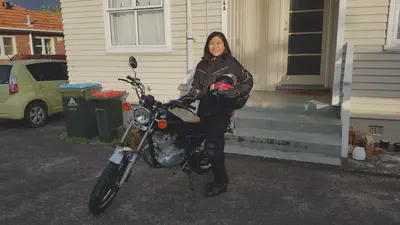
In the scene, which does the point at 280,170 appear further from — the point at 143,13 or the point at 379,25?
the point at 143,13

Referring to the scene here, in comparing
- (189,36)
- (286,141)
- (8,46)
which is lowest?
(286,141)

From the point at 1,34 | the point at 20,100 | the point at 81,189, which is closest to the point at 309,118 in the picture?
the point at 81,189

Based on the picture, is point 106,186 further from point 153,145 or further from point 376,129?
point 376,129

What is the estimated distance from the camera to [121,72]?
688cm

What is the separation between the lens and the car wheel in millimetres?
6891

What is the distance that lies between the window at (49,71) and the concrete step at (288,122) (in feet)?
15.2

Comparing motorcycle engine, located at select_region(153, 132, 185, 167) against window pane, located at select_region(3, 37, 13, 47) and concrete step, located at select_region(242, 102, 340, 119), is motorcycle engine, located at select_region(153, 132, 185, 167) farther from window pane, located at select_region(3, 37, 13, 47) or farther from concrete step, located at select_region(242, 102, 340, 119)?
window pane, located at select_region(3, 37, 13, 47)

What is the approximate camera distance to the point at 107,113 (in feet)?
18.5

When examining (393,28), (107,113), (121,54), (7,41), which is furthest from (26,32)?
(393,28)

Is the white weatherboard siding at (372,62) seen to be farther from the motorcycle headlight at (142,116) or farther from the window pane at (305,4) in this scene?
the motorcycle headlight at (142,116)

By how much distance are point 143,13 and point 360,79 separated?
4.36 metres

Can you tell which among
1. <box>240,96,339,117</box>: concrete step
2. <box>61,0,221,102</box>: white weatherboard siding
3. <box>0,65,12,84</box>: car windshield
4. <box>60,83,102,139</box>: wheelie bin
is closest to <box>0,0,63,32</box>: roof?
<box>0,65,12,84</box>: car windshield

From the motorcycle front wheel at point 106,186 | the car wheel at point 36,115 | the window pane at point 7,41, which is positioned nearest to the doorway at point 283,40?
the motorcycle front wheel at point 106,186

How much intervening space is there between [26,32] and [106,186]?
1719cm
